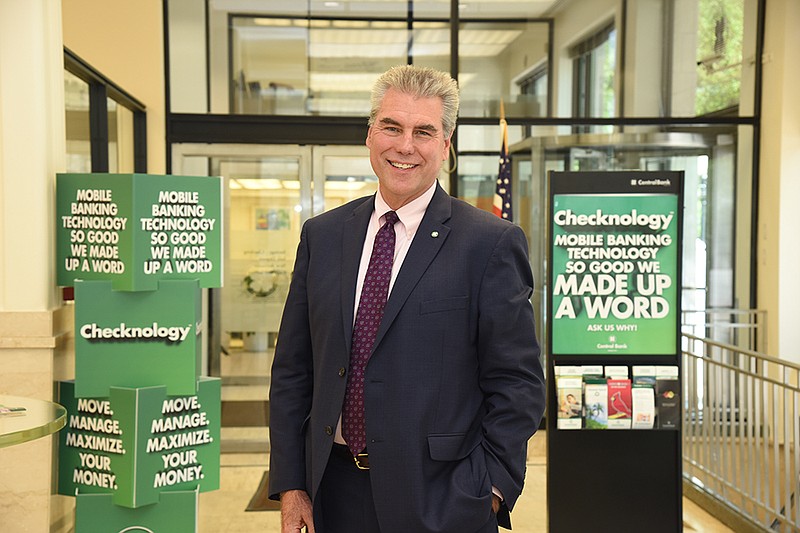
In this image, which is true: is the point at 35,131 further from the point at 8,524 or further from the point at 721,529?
the point at 721,529

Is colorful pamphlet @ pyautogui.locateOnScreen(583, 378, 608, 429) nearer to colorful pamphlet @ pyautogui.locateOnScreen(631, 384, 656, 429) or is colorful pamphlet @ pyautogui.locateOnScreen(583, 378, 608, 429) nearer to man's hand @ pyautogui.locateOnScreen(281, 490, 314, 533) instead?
colorful pamphlet @ pyautogui.locateOnScreen(631, 384, 656, 429)

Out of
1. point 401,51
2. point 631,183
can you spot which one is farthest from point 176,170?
point 631,183

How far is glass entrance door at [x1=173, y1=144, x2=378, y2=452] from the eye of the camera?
23.7ft

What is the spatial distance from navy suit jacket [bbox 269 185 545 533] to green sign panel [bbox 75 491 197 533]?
6.52 ft

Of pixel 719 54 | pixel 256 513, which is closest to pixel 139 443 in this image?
pixel 256 513

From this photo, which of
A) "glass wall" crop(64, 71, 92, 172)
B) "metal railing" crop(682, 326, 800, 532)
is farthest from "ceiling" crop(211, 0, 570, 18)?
"metal railing" crop(682, 326, 800, 532)

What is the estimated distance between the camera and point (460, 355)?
2027mm

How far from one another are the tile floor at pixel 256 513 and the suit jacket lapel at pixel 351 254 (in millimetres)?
3304

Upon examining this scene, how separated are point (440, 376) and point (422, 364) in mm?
52

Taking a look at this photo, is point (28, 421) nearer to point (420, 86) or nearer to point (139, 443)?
point (139, 443)

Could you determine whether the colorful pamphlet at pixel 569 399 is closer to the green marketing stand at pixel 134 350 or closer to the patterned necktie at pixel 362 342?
the green marketing stand at pixel 134 350

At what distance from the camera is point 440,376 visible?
201 cm

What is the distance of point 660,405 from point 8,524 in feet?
9.61

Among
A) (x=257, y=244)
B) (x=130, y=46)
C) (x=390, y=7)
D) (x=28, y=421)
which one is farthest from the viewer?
(x=390, y=7)
